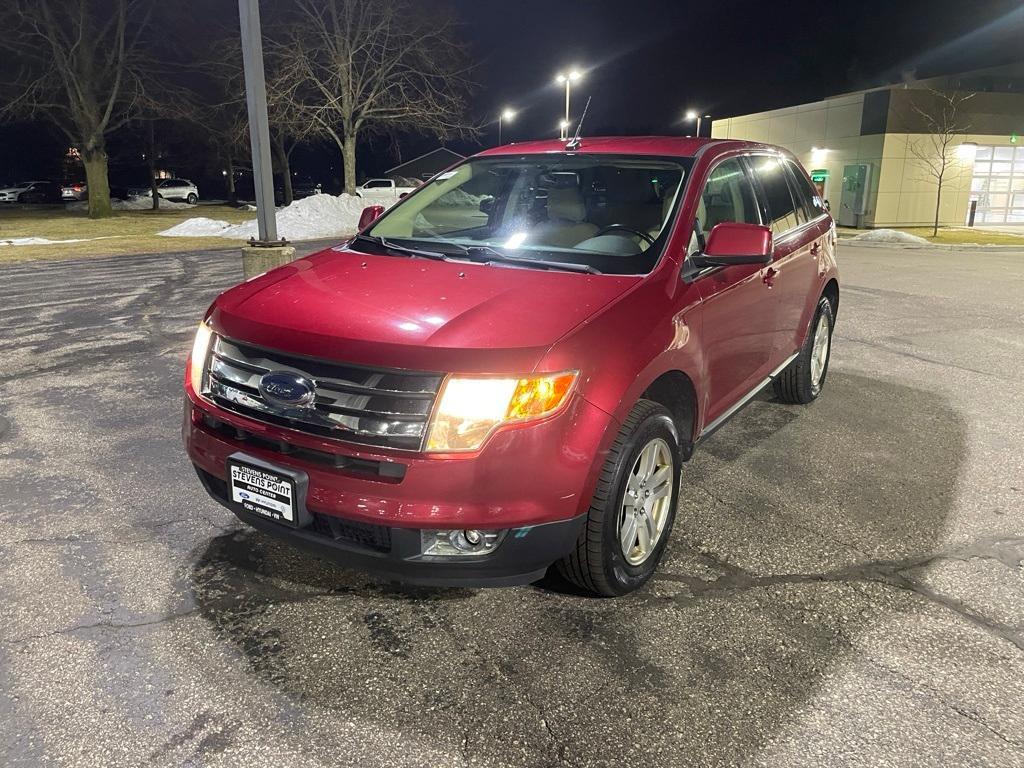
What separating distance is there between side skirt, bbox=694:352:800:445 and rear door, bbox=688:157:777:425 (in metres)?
0.03

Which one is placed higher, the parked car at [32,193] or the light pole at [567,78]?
the light pole at [567,78]

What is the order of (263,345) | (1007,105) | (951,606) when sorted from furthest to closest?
(1007,105) → (951,606) → (263,345)

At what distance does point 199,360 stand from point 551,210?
1898 millimetres

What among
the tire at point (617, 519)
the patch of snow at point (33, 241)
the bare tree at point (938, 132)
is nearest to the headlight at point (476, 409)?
the tire at point (617, 519)

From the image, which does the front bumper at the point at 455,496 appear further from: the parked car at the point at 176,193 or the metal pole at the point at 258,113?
the parked car at the point at 176,193

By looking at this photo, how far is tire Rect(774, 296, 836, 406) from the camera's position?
5496 millimetres

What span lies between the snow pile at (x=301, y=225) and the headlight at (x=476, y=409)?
21000 mm

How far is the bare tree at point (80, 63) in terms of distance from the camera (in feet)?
94.9

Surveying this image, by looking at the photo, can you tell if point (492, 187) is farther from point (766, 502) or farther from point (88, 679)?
point (88, 679)

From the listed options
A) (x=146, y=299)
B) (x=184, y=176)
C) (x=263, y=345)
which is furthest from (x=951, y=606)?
(x=184, y=176)

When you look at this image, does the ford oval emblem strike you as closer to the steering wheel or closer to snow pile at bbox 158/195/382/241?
the steering wheel

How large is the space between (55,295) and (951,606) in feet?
39.0

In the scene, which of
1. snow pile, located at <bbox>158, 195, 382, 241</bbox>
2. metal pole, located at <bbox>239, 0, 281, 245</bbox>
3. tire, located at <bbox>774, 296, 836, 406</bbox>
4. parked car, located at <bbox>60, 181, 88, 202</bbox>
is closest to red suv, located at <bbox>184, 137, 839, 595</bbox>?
tire, located at <bbox>774, 296, 836, 406</bbox>

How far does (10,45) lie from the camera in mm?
28750
